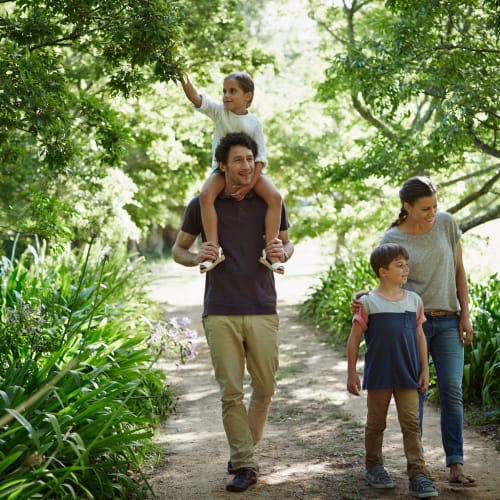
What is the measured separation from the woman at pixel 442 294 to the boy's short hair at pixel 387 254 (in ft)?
0.70

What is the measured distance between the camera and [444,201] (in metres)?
13.8

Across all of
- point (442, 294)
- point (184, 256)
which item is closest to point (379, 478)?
point (442, 294)

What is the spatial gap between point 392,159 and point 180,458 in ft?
17.7

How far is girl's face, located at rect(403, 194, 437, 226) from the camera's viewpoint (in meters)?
4.31

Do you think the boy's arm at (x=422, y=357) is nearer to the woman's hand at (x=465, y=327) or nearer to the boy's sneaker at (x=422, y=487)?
the woman's hand at (x=465, y=327)

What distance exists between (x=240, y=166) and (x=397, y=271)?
110 centimetres

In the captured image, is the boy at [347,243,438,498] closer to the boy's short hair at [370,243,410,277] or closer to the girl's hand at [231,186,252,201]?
the boy's short hair at [370,243,410,277]

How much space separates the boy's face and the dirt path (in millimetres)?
1225

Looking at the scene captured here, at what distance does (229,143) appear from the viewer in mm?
4488

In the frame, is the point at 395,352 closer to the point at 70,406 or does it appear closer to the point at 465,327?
the point at 465,327

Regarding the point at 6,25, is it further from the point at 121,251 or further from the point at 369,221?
the point at 369,221

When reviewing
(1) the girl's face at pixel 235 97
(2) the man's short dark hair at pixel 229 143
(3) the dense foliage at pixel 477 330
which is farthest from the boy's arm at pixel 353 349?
(3) the dense foliage at pixel 477 330

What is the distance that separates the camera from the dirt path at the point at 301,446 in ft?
14.6

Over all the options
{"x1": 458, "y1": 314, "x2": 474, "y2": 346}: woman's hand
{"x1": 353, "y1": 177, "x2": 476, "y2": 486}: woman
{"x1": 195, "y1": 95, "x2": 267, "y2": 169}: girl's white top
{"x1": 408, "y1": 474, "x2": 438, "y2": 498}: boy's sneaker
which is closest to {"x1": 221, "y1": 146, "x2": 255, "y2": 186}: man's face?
{"x1": 195, "y1": 95, "x2": 267, "y2": 169}: girl's white top
